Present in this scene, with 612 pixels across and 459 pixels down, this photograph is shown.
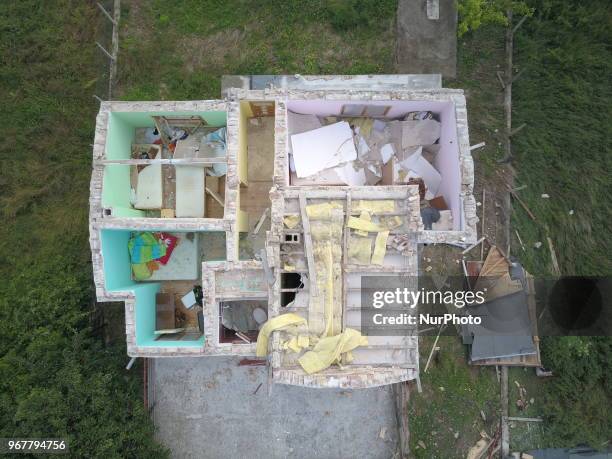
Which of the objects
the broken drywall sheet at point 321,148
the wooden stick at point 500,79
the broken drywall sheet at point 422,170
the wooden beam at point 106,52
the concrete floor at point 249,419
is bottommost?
the concrete floor at point 249,419

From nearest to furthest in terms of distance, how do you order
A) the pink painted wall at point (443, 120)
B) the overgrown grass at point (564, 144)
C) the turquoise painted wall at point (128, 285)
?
the turquoise painted wall at point (128, 285)
the pink painted wall at point (443, 120)
the overgrown grass at point (564, 144)

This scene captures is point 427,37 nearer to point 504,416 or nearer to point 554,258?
point 554,258

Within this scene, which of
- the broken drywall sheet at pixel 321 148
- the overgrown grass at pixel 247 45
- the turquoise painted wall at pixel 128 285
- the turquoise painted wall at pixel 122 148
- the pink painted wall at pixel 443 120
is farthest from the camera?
the overgrown grass at pixel 247 45

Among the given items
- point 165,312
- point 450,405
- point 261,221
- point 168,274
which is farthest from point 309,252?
point 450,405

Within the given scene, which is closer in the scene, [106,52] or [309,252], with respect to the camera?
[309,252]

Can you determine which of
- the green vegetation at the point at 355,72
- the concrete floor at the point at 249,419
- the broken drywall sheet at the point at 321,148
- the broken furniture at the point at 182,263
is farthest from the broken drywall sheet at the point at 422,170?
the broken furniture at the point at 182,263

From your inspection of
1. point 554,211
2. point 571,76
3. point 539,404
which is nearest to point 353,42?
point 571,76

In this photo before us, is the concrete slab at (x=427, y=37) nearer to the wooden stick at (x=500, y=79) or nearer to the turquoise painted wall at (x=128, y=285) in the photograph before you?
the wooden stick at (x=500, y=79)
